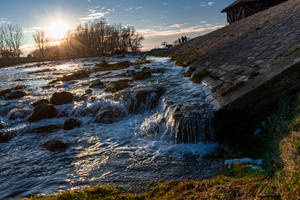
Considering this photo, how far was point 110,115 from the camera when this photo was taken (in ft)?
26.9

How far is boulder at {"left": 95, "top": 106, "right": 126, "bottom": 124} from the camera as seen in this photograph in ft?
26.3

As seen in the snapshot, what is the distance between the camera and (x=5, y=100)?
1187 centimetres

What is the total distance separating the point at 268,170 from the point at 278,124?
5.26 feet

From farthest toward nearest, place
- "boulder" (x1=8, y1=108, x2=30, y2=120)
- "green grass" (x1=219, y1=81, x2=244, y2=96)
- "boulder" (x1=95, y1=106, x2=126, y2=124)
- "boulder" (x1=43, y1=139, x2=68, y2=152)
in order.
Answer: "boulder" (x1=8, y1=108, x2=30, y2=120)
"boulder" (x1=95, y1=106, x2=126, y2=124)
"boulder" (x1=43, y1=139, x2=68, y2=152)
"green grass" (x1=219, y1=81, x2=244, y2=96)

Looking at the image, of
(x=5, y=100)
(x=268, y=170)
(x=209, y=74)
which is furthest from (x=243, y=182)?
(x=5, y=100)

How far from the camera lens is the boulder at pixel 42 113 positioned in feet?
27.9

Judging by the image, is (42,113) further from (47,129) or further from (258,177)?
(258,177)

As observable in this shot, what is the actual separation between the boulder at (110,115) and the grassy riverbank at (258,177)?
14.0 ft

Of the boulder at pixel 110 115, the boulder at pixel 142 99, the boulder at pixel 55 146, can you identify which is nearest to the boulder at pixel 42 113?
the boulder at pixel 110 115

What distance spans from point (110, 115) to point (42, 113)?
305cm

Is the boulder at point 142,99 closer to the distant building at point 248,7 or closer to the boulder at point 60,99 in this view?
the boulder at point 60,99

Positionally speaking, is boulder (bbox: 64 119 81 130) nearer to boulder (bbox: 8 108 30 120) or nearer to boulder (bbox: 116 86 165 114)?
boulder (bbox: 116 86 165 114)

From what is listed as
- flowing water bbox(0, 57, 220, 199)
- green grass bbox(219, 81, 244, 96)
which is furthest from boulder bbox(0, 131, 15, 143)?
green grass bbox(219, 81, 244, 96)

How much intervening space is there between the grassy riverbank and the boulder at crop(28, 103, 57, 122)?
5405 mm
